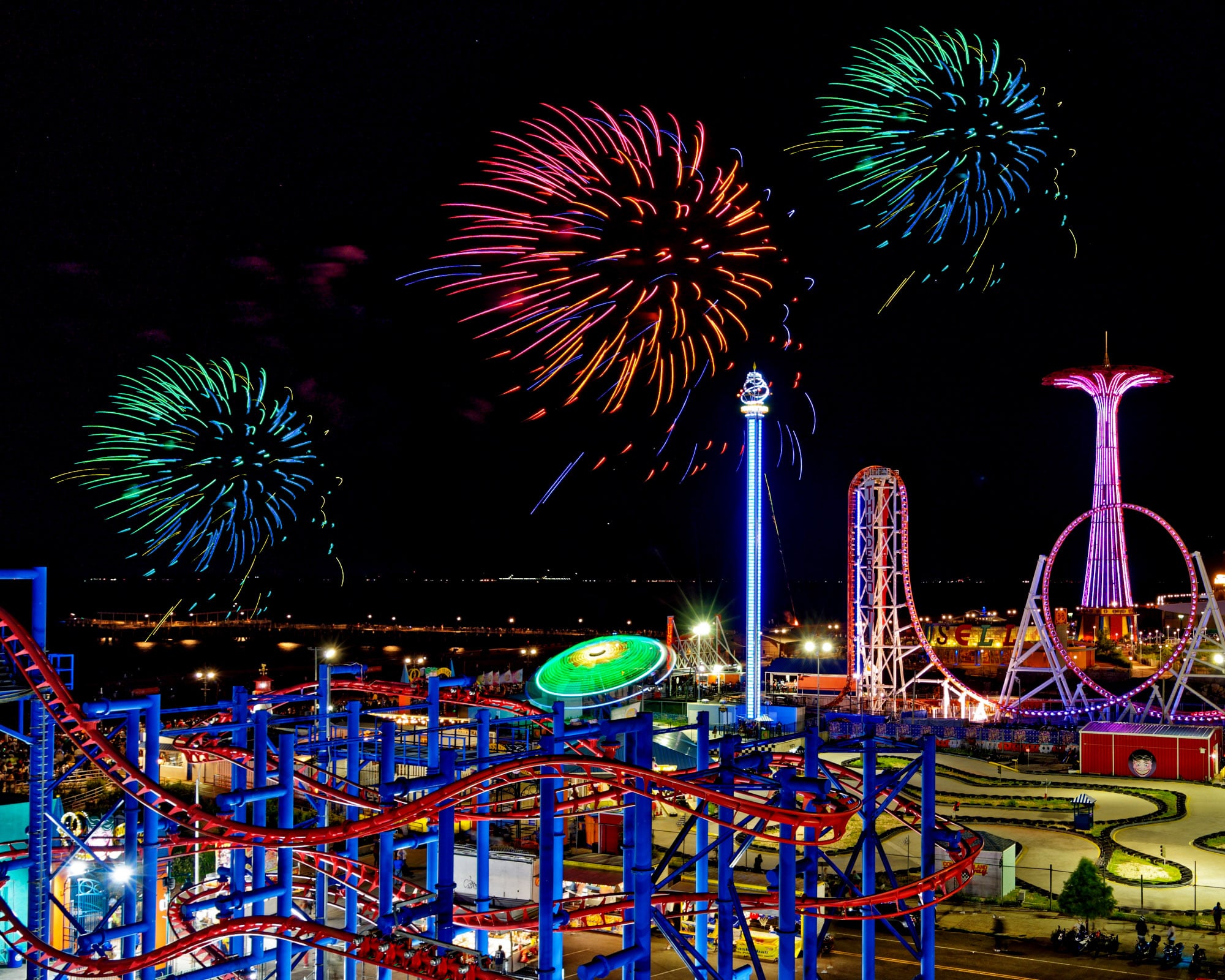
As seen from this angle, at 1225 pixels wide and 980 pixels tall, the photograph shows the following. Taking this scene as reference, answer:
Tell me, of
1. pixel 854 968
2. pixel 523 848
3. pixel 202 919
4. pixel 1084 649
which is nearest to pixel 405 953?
pixel 202 919

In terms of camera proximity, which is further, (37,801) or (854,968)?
(854,968)

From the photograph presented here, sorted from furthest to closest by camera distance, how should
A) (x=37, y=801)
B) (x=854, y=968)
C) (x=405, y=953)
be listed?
(x=854, y=968), (x=37, y=801), (x=405, y=953)

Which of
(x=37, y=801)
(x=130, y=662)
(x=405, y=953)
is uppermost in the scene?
(x=37, y=801)

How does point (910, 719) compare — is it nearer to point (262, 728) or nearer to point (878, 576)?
point (878, 576)

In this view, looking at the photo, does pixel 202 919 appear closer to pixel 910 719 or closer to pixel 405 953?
pixel 405 953

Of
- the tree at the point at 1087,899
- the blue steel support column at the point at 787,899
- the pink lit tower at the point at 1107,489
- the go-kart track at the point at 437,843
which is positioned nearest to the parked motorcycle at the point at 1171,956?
the tree at the point at 1087,899

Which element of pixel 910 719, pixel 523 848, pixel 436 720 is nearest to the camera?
pixel 436 720

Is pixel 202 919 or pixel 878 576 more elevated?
pixel 878 576
